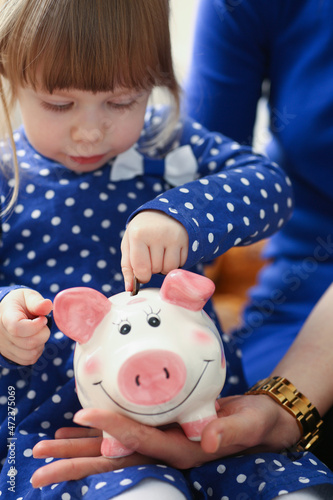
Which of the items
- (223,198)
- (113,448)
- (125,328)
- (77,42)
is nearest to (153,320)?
(125,328)

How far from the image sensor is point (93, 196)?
2.80 feet

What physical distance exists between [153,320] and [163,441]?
0.13m

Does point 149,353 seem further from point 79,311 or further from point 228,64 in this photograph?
point 228,64

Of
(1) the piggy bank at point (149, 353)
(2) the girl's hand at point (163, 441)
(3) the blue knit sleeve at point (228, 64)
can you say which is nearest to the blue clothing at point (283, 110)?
(3) the blue knit sleeve at point (228, 64)

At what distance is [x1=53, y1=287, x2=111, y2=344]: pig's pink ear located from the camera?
59cm

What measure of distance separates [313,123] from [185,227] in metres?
0.47

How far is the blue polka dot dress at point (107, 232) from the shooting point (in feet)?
2.14

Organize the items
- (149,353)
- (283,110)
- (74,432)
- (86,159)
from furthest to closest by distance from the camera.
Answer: (283,110) < (86,159) < (74,432) < (149,353)

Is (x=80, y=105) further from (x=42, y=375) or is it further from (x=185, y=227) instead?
(x=42, y=375)

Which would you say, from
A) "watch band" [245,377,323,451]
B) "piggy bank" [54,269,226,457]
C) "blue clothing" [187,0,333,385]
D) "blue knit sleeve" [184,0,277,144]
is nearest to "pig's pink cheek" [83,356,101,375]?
"piggy bank" [54,269,226,457]

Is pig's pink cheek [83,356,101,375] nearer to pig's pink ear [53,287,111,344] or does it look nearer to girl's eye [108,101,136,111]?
pig's pink ear [53,287,111,344]

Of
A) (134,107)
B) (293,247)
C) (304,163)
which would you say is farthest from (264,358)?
(134,107)

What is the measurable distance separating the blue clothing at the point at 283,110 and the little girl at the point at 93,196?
0.59 feet

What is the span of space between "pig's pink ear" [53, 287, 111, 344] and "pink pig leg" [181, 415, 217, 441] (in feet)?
0.44
